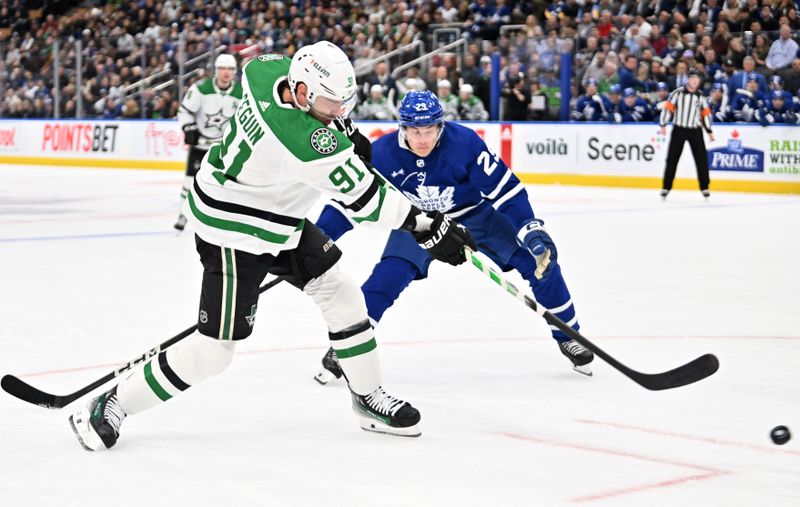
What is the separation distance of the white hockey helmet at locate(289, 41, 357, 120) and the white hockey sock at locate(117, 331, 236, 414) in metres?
0.70

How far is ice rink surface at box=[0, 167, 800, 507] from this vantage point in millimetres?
2902

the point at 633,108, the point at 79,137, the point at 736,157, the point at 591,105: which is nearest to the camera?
the point at 736,157

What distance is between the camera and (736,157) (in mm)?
13758

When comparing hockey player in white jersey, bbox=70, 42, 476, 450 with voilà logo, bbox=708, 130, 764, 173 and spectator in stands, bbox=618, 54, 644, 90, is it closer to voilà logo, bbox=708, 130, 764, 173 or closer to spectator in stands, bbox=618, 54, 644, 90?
voilà logo, bbox=708, 130, 764, 173

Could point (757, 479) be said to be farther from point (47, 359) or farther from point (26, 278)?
point (26, 278)

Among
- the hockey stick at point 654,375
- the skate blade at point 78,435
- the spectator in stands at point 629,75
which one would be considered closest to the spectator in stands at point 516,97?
the spectator in stands at point 629,75

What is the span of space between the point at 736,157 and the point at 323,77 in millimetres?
11427

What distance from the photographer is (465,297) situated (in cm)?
617

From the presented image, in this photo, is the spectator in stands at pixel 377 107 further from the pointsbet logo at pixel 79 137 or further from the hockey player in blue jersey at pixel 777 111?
the hockey player in blue jersey at pixel 777 111

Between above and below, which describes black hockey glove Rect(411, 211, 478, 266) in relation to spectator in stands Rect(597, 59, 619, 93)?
above

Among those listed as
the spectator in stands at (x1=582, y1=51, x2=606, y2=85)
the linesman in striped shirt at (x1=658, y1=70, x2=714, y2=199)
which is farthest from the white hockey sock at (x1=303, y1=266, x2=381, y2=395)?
the spectator in stands at (x1=582, y1=51, x2=606, y2=85)

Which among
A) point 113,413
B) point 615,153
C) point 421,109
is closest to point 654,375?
point 421,109

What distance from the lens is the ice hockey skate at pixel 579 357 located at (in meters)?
4.29

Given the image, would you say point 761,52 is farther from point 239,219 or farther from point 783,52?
point 239,219
